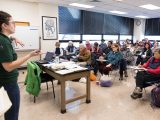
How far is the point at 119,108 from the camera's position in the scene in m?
2.99

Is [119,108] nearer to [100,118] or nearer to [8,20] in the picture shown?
[100,118]

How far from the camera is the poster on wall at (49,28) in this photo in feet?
21.1

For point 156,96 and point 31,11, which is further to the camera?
point 31,11

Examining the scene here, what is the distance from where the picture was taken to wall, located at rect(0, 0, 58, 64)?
18.8 feet

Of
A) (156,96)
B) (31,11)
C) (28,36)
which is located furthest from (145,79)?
(31,11)

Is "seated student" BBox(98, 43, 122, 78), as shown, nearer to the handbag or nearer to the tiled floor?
the tiled floor

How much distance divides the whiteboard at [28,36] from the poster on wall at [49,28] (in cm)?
39

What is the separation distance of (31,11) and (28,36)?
3.42 feet

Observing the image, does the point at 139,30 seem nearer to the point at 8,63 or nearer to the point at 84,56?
the point at 84,56

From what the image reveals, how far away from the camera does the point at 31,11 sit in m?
6.23

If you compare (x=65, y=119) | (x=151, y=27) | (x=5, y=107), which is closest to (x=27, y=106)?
(x=65, y=119)

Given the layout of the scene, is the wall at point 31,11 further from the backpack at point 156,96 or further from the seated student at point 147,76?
the backpack at point 156,96

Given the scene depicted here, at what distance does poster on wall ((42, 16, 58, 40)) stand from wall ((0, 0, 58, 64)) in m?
0.12

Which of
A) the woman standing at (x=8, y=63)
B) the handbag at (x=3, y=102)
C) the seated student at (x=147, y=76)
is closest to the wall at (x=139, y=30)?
the seated student at (x=147, y=76)
